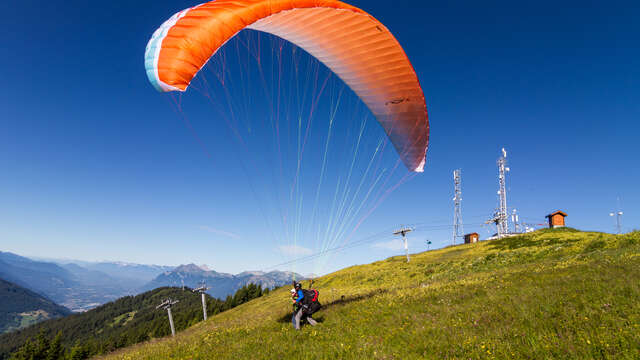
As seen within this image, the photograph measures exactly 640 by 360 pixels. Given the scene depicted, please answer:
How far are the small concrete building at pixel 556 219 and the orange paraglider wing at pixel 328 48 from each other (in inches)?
2056

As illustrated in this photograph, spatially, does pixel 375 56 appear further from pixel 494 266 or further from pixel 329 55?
pixel 494 266

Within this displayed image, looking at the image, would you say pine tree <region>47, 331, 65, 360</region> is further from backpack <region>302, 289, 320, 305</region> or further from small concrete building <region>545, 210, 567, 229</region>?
small concrete building <region>545, 210, 567, 229</region>

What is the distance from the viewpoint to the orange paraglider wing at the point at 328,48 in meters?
8.46

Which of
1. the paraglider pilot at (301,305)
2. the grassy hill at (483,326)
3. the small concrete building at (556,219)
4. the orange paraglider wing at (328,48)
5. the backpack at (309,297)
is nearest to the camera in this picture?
the grassy hill at (483,326)

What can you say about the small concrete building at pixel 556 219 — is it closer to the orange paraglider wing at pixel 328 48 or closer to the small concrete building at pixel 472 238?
the small concrete building at pixel 472 238

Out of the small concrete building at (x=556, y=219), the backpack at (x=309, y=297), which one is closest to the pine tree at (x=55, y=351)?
the backpack at (x=309, y=297)

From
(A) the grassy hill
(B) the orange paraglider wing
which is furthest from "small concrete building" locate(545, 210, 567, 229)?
(B) the orange paraglider wing

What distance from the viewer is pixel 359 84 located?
15.2 meters

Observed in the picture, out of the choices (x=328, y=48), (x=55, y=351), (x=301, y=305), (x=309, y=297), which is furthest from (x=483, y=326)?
(x=55, y=351)

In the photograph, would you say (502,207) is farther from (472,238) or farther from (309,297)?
(309,297)

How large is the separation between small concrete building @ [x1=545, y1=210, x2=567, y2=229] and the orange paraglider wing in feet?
171

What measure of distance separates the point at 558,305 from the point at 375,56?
10389 mm

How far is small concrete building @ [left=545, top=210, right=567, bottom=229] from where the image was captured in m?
55.0

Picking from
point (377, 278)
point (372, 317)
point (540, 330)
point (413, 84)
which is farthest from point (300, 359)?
point (377, 278)
